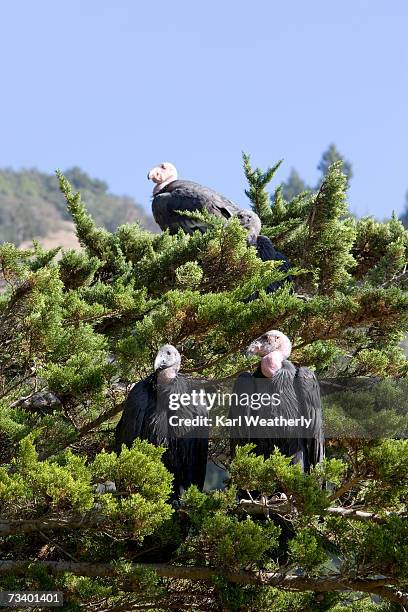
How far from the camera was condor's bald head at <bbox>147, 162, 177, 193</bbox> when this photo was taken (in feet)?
37.2

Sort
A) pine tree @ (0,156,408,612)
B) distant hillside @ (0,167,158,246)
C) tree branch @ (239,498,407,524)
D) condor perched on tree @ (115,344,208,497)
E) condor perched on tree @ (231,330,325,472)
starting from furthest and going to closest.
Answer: distant hillside @ (0,167,158,246), condor perched on tree @ (115,344,208,497), condor perched on tree @ (231,330,325,472), tree branch @ (239,498,407,524), pine tree @ (0,156,408,612)

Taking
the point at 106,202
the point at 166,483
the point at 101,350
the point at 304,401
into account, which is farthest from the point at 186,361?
the point at 106,202

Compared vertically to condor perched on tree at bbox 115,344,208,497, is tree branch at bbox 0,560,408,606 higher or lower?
lower

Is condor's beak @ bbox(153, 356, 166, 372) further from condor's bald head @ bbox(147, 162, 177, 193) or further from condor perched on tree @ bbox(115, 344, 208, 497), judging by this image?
condor's bald head @ bbox(147, 162, 177, 193)

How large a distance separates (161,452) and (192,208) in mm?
4223

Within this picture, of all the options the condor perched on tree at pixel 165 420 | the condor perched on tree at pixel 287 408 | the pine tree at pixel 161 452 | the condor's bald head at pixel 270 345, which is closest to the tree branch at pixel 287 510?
the pine tree at pixel 161 452

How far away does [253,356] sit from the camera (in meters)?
8.34

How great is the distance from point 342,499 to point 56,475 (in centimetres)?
318

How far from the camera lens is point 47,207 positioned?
84062mm

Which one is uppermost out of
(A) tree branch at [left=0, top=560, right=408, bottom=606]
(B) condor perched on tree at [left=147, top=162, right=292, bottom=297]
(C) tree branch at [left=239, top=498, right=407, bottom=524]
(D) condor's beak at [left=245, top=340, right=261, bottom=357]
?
(B) condor perched on tree at [left=147, top=162, right=292, bottom=297]

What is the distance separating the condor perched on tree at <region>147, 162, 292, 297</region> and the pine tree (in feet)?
0.91

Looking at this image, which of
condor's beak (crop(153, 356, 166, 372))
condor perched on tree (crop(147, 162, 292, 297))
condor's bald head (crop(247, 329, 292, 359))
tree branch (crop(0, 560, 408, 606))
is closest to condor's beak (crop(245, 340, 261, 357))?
condor's bald head (crop(247, 329, 292, 359))

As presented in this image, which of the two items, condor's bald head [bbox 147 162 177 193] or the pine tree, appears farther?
condor's bald head [bbox 147 162 177 193]

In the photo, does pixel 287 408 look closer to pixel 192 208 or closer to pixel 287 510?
pixel 287 510
